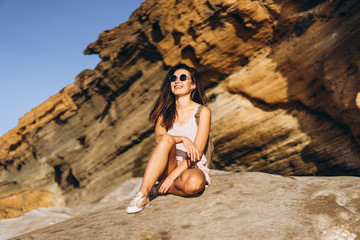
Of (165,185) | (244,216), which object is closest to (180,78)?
(165,185)

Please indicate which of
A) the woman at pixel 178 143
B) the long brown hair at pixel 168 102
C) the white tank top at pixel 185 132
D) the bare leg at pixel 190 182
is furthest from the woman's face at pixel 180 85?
the bare leg at pixel 190 182

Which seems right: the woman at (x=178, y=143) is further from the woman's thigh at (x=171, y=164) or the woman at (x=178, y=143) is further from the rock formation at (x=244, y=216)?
the rock formation at (x=244, y=216)

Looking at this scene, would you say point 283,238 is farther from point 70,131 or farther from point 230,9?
point 70,131

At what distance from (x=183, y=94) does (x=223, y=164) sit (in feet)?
14.4

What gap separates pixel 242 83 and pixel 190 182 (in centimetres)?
490

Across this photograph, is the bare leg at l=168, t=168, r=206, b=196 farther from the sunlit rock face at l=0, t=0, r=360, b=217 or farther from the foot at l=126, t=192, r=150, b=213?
the sunlit rock face at l=0, t=0, r=360, b=217

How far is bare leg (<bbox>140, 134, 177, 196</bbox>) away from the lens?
9.71ft

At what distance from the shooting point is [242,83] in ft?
23.8

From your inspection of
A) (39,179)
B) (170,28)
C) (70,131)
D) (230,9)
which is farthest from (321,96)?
(39,179)

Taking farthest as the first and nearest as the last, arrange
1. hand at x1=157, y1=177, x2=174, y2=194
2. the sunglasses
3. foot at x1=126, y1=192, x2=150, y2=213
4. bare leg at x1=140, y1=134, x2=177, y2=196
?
the sunglasses, hand at x1=157, y1=177, x2=174, y2=194, bare leg at x1=140, y1=134, x2=177, y2=196, foot at x1=126, y1=192, x2=150, y2=213

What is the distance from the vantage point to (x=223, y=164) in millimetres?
7676

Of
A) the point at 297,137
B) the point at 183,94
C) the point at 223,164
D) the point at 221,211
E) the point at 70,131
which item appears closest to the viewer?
the point at 221,211

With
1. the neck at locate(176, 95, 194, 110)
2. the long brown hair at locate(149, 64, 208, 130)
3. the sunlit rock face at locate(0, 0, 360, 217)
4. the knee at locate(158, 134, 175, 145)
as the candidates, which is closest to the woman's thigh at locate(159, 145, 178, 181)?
the knee at locate(158, 134, 175, 145)

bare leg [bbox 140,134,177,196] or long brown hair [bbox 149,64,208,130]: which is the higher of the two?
long brown hair [bbox 149,64,208,130]
